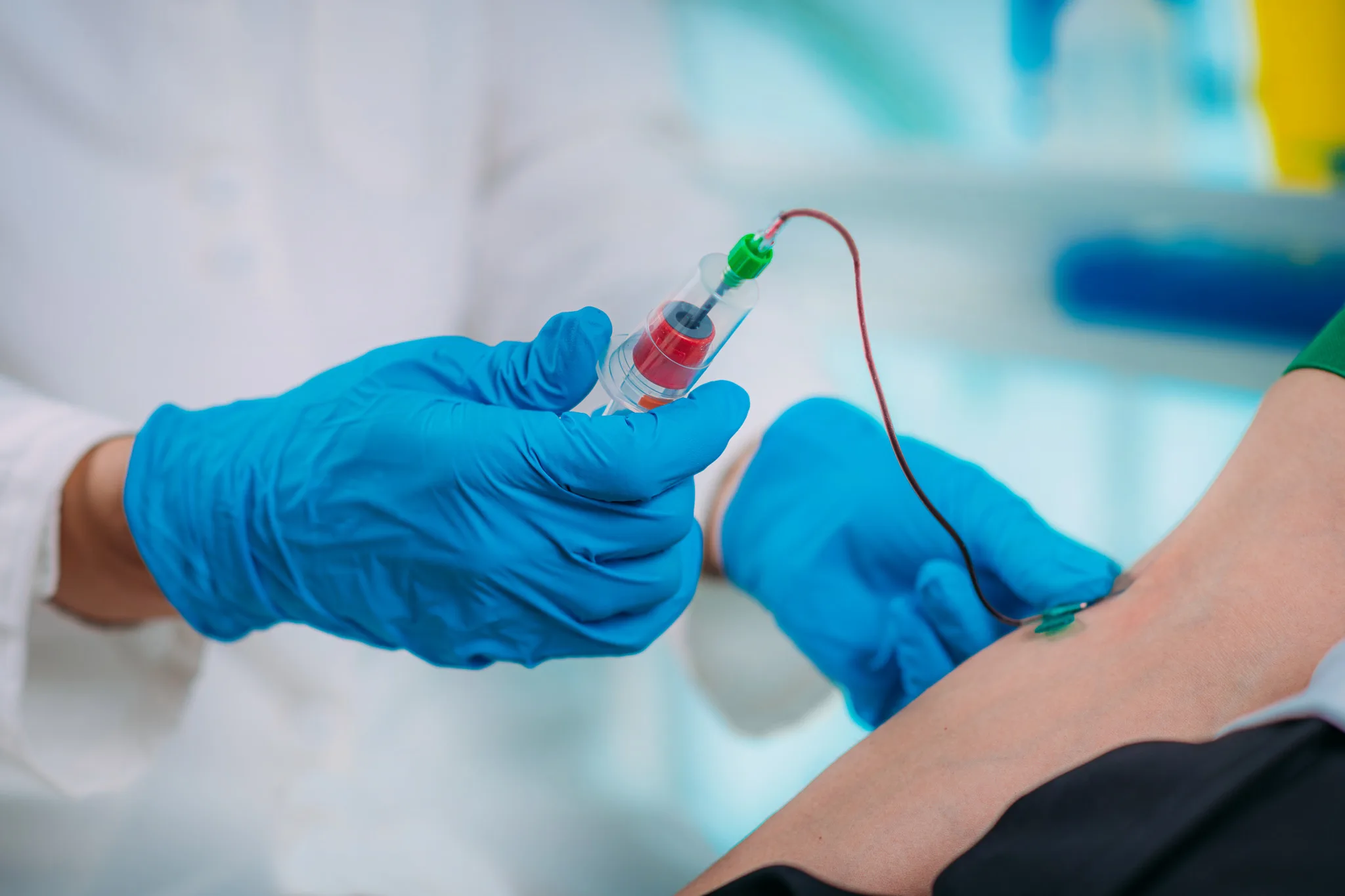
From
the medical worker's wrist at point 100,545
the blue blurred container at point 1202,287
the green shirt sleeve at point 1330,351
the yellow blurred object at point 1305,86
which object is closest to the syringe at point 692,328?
the green shirt sleeve at point 1330,351

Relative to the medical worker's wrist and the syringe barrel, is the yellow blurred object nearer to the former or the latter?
the syringe barrel

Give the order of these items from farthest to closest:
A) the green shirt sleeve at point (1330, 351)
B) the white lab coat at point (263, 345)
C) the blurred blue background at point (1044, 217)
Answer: the blurred blue background at point (1044, 217) < the white lab coat at point (263, 345) < the green shirt sleeve at point (1330, 351)

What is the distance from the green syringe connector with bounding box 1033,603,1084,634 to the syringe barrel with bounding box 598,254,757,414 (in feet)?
1.24

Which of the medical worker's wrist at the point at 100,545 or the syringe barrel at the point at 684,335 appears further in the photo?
the medical worker's wrist at the point at 100,545

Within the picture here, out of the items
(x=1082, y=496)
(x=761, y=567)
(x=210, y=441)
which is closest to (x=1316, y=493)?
(x=761, y=567)

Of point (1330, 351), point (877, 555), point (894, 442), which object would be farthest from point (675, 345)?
point (1330, 351)

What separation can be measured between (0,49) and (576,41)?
724 millimetres

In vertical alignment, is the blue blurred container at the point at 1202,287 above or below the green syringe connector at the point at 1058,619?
above

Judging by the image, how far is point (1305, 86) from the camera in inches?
59.8

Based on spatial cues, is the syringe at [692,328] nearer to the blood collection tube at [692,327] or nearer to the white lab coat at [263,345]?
the blood collection tube at [692,327]

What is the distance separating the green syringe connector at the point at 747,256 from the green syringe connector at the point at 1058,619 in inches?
16.2

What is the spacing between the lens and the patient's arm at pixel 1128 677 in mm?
649

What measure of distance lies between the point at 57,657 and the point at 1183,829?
41.0 inches

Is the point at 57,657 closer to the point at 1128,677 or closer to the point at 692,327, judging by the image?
the point at 692,327
